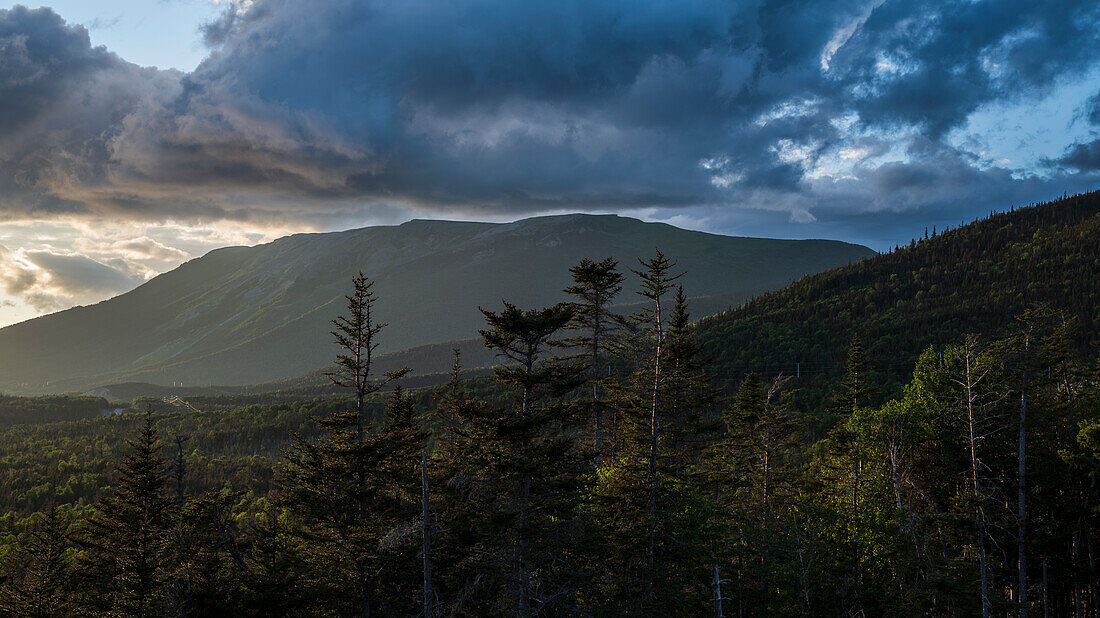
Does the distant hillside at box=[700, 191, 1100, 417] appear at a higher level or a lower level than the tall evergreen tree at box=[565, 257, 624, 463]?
higher

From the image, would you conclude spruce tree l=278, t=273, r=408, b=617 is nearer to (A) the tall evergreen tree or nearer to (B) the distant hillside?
(A) the tall evergreen tree

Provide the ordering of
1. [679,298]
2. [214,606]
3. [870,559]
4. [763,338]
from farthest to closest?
1. [763,338]
2. [679,298]
3. [870,559]
4. [214,606]

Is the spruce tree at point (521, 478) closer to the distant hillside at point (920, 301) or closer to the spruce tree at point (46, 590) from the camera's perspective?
the spruce tree at point (46, 590)

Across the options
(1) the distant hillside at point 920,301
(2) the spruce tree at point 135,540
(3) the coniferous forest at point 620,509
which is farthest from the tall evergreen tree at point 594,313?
(1) the distant hillside at point 920,301

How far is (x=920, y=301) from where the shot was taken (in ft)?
500

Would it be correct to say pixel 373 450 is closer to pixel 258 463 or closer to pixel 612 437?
pixel 612 437

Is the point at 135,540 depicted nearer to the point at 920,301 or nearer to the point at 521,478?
the point at 521,478

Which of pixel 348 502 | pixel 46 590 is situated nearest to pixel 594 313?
pixel 348 502

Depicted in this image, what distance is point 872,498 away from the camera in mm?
31938

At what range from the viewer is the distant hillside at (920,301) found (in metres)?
118

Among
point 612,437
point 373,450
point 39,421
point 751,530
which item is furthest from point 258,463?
point 39,421

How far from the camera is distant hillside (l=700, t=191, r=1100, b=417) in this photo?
4658 inches

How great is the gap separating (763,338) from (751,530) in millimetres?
121513

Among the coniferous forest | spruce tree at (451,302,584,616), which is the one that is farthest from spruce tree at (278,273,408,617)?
spruce tree at (451,302,584,616)
